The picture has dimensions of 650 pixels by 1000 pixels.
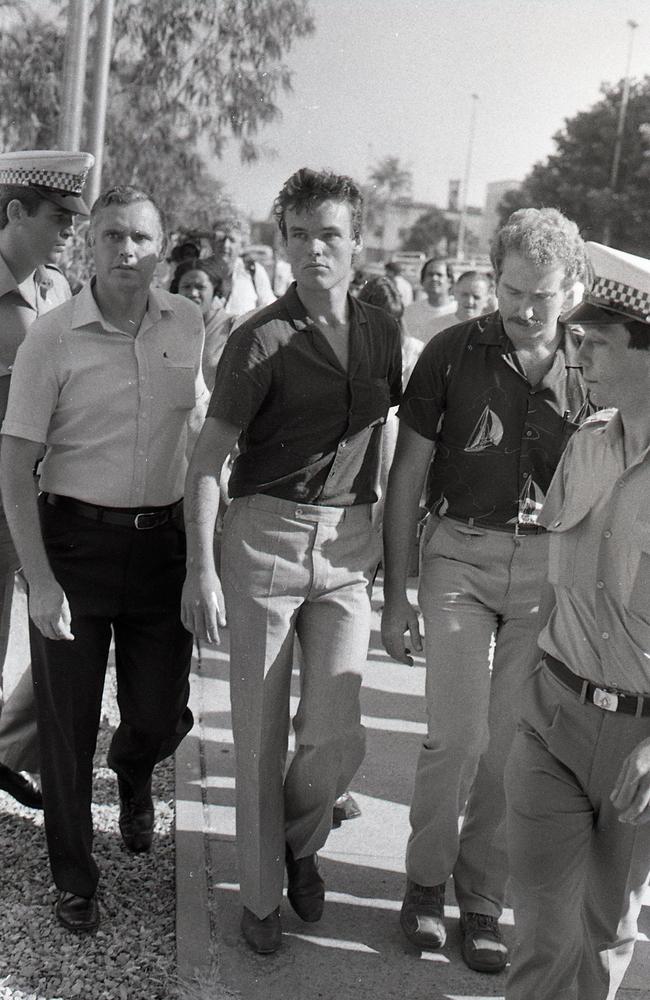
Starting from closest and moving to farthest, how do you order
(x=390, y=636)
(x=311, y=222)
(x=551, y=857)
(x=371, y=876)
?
(x=551, y=857)
(x=311, y=222)
(x=390, y=636)
(x=371, y=876)

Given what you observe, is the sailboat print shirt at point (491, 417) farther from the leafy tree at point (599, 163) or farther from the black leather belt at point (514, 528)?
the leafy tree at point (599, 163)

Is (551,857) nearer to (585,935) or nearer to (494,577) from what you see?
(585,935)

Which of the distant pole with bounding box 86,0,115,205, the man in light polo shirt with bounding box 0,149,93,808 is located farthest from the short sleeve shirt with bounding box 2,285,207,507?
the distant pole with bounding box 86,0,115,205

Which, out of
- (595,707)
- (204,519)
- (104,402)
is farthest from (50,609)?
(595,707)

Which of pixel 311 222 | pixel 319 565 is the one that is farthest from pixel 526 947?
pixel 311 222

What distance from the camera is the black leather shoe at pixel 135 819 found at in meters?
3.78

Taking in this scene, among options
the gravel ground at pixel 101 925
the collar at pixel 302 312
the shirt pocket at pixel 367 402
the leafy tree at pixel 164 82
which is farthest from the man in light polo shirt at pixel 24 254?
the leafy tree at pixel 164 82

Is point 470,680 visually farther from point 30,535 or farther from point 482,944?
point 30,535

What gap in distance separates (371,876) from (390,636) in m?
0.87

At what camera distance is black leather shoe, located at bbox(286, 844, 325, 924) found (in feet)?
11.1

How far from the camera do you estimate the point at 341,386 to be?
127 inches

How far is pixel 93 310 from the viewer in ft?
10.7

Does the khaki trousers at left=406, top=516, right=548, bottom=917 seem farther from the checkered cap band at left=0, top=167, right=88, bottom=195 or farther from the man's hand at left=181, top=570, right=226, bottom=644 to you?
the checkered cap band at left=0, top=167, right=88, bottom=195

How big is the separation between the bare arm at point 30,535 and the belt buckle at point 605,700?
142 centimetres
